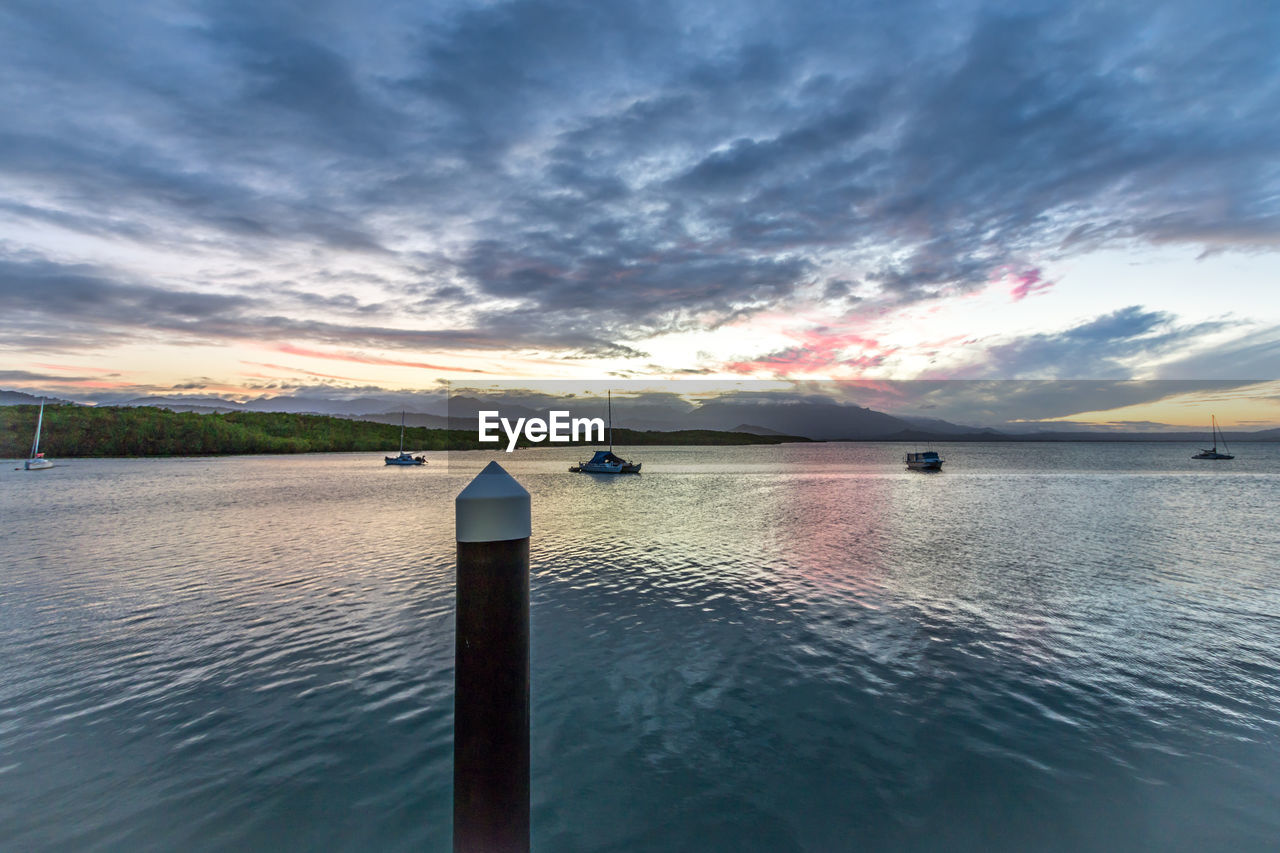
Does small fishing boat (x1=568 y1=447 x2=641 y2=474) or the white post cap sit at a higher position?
the white post cap

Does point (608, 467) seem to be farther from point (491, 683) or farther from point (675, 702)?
point (491, 683)

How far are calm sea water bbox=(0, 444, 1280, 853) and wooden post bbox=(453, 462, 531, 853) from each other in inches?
74.5

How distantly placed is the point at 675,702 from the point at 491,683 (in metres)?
5.08

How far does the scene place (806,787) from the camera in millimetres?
5996

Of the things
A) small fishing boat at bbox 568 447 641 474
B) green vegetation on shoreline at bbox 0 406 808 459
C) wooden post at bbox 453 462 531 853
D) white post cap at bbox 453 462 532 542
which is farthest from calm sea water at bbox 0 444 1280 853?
green vegetation on shoreline at bbox 0 406 808 459

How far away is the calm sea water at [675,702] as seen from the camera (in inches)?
214

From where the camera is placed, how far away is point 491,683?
12.3 feet

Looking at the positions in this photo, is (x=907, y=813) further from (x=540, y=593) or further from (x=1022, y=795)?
(x=540, y=593)

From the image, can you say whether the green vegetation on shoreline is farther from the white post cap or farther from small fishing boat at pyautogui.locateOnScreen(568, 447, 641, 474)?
the white post cap

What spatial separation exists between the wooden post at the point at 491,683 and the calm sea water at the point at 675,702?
6.21 feet

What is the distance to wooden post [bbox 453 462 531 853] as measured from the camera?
3678 mm

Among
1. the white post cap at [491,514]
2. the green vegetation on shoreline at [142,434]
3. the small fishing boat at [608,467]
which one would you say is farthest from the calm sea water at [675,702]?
the green vegetation on shoreline at [142,434]

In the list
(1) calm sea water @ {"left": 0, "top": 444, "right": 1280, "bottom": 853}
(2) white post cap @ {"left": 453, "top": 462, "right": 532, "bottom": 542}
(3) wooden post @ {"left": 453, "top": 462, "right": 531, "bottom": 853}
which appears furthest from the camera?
(1) calm sea water @ {"left": 0, "top": 444, "right": 1280, "bottom": 853}

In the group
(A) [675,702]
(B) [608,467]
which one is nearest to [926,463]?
(B) [608,467]
